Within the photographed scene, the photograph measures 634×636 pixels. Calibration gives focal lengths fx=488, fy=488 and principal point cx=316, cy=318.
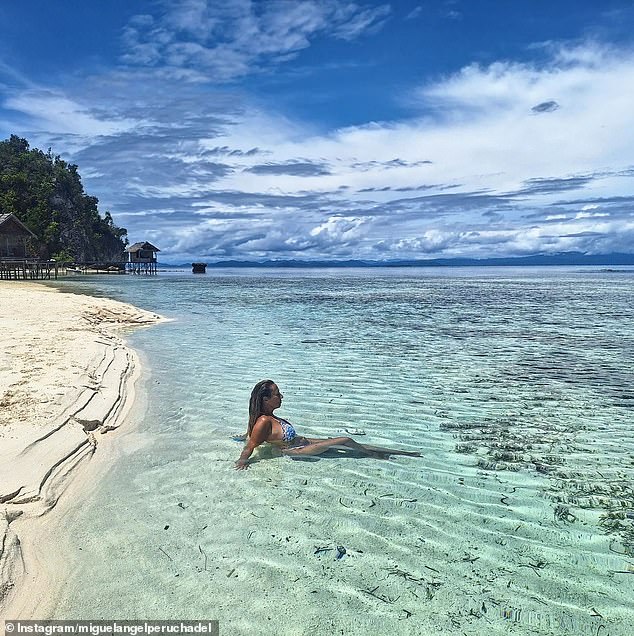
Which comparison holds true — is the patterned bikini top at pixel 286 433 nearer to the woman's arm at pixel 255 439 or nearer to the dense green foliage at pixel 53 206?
the woman's arm at pixel 255 439

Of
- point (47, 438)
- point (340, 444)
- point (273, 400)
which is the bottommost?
point (340, 444)

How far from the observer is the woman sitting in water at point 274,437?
6375 millimetres

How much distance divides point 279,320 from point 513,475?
18.2 meters

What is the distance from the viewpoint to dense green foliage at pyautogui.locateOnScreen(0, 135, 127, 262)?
76.6m

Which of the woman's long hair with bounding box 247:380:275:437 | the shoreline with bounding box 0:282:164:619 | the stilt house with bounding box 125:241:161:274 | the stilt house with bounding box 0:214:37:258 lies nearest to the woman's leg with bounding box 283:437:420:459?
the woman's long hair with bounding box 247:380:275:437

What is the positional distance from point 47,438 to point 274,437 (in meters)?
3.01

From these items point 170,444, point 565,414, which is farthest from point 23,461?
point 565,414

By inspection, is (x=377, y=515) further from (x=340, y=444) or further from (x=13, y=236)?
(x=13, y=236)

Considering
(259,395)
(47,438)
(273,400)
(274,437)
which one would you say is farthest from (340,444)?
(47,438)

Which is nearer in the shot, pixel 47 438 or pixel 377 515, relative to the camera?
pixel 377 515

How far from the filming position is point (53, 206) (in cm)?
8775

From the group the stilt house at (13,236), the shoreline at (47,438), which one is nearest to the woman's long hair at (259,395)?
the shoreline at (47,438)

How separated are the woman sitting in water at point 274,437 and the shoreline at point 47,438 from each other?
1951mm

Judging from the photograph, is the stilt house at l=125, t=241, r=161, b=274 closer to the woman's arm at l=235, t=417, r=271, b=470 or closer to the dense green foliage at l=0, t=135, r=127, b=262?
the dense green foliage at l=0, t=135, r=127, b=262
